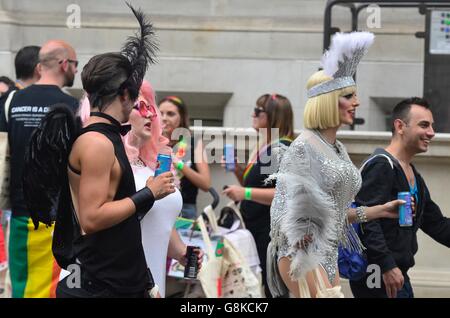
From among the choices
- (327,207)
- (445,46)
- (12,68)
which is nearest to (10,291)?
(327,207)

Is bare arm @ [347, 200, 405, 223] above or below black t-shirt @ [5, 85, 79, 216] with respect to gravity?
below

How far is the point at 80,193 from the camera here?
4.59 m

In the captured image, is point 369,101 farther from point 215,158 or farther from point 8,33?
point 8,33

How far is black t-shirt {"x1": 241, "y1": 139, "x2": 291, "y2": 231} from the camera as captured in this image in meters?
7.44

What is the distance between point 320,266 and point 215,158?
10.9 ft

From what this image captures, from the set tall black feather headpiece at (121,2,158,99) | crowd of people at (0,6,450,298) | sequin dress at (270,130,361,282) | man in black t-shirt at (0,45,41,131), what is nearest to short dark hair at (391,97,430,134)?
crowd of people at (0,6,450,298)

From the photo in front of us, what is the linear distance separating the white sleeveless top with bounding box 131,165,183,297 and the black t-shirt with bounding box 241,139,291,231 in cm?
212

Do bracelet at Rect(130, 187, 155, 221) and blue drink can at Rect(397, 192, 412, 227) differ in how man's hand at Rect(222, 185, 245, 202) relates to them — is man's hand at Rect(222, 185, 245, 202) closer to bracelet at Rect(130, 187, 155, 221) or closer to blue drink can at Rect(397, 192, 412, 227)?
blue drink can at Rect(397, 192, 412, 227)

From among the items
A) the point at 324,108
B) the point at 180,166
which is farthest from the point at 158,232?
the point at 180,166

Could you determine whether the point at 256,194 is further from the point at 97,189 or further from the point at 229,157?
the point at 97,189

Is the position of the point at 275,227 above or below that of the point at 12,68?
below

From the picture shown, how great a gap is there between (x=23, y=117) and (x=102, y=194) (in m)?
2.46

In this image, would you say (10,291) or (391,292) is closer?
(391,292)

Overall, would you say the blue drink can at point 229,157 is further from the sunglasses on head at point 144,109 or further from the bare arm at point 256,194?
the sunglasses on head at point 144,109
